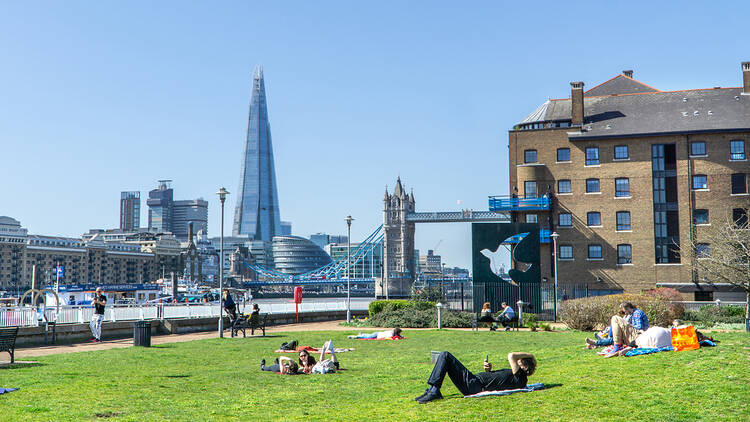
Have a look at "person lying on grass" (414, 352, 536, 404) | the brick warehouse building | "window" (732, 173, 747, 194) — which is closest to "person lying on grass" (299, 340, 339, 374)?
"person lying on grass" (414, 352, 536, 404)

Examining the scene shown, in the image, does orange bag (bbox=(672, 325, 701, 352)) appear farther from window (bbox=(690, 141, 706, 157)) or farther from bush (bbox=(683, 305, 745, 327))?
window (bbox=(690, 141, 706, 157))

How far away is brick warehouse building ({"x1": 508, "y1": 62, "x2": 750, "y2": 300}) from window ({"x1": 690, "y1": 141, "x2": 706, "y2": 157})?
73mm

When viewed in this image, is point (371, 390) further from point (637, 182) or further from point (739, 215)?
point (739, 215)

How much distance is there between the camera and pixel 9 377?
51.7ft

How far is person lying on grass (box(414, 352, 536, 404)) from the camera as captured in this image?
480 inches

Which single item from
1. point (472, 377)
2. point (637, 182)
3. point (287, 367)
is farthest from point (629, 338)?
point (637, 182)

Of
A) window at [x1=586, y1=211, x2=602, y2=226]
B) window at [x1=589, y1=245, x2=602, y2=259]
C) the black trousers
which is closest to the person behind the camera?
the black trousers

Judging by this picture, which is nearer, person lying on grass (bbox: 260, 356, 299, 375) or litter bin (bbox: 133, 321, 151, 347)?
person lying on grass (bbox: 260, 356, 299, 375)

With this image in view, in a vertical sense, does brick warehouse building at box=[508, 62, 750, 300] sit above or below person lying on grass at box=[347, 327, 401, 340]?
above

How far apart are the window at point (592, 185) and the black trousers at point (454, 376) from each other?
50731 mm

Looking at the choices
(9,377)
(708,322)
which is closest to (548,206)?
(708,322)

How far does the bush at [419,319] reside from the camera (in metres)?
36.1

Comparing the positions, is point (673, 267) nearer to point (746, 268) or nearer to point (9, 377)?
point (746, 268)

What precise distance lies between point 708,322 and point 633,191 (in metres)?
27.0
